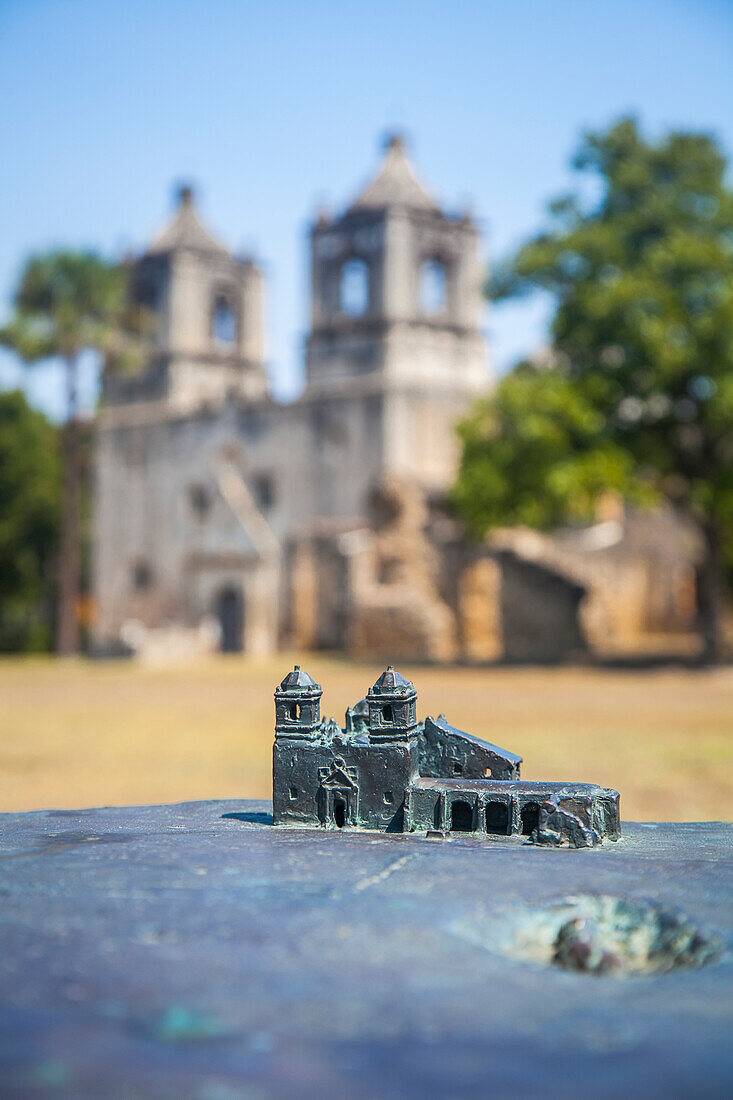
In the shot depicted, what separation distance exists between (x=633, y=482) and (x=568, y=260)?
17.4 ft

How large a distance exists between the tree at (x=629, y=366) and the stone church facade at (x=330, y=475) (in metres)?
5.83

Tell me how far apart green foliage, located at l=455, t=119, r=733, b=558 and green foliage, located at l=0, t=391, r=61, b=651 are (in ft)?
67.6

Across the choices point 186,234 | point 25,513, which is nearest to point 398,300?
point 186,234

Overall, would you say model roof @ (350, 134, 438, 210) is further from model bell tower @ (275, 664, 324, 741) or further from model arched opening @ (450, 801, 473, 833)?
model arched opening @ (450, 801, 473, 833)

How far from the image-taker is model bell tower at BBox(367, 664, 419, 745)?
3385 millimetres

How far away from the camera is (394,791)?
333 centimetres

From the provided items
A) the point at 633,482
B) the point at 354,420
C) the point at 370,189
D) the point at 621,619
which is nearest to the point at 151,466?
the point at 354,420

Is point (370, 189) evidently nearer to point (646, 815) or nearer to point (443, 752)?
point (646, 815)

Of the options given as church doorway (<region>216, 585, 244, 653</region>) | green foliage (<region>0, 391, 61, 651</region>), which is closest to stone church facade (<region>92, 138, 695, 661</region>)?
church doorway (<region>216, 585, 244, 653</region>)

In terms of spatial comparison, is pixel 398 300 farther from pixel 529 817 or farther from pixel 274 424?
pixel 529 817

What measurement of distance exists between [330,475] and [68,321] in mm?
8264

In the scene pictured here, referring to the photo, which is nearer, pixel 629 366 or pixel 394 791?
pixel 394 791

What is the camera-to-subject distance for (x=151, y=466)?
35875 mm

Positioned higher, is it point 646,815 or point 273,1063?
point 273,1063
